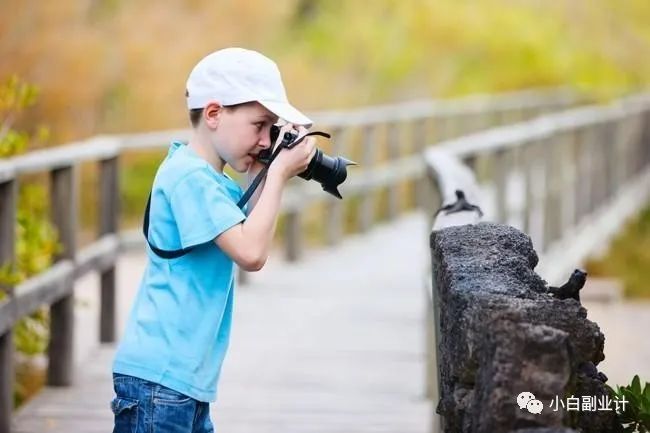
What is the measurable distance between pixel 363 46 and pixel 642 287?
21.0ft

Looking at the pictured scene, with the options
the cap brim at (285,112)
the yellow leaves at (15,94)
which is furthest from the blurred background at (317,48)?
the cap brim at (285,112)

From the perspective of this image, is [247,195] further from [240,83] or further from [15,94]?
[15,94]

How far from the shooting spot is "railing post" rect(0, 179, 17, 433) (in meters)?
5.06

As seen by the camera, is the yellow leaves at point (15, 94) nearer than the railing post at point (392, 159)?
Yes

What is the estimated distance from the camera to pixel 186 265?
121 inches

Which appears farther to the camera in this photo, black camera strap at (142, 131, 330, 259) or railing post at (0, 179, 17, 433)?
railing post at (0, 179, 17, 433)

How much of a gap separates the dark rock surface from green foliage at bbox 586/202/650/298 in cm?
1783

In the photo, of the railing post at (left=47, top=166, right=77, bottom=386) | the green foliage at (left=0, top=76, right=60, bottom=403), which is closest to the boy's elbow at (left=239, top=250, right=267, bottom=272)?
the green foliage at (left=0, top=76, right=60, bottom=403)

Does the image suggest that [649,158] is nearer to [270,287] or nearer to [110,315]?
[270,287]

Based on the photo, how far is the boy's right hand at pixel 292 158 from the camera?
3.08 meters

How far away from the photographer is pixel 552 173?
11273 millimetres

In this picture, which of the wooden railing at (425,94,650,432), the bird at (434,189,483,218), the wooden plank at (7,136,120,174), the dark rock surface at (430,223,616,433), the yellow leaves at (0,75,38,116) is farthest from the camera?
the wooden railing at (425,94,650,432)

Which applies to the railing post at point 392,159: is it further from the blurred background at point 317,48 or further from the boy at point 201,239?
the boy at point 201,239

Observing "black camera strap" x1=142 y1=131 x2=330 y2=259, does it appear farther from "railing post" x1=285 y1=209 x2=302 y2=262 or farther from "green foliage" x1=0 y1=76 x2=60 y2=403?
"railing post" x1=285 y1=209 x2=302 y2=262
